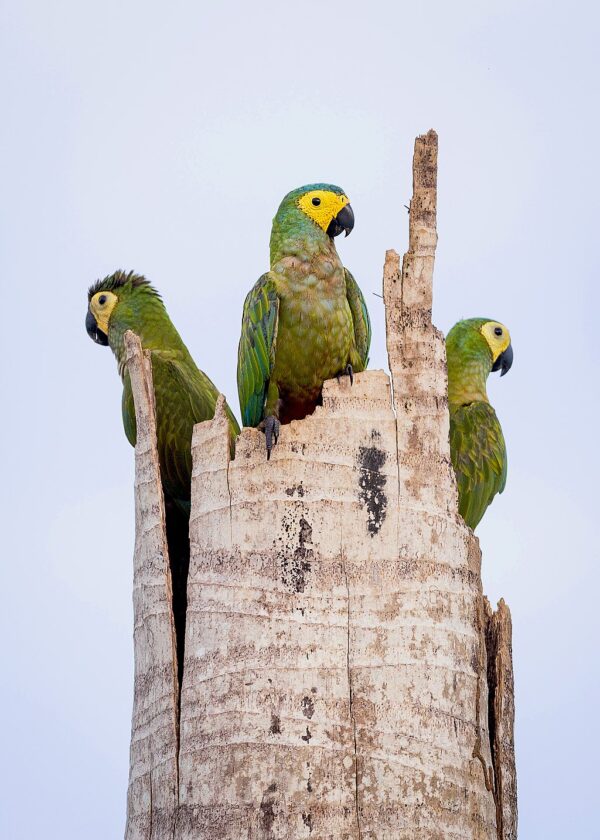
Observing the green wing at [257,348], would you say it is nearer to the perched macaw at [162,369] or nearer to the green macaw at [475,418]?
the perched macaw at [162,369]

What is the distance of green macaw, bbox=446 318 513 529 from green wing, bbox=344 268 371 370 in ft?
2.94

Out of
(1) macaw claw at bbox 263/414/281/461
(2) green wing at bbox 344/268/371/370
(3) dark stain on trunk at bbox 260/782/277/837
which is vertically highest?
(2) green wing at bbox 344/268/371/370

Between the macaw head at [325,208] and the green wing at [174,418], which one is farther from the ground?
the macaw head at [325,208]

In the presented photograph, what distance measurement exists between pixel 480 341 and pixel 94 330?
248 cm

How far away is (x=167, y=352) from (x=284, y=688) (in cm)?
280

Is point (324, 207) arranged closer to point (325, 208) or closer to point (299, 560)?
point (325, 208)

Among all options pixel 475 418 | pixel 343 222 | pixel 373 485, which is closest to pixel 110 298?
pixel 343 222

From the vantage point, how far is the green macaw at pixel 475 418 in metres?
6.55

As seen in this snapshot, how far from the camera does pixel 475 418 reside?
663cm

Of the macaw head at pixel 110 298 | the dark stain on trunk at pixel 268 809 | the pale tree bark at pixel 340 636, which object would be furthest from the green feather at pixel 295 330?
the dark stain on trunk at pixel 268 809

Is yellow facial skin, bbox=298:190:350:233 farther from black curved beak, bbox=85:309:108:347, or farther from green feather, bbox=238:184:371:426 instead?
black curved beak, bbox=85:309:108:347

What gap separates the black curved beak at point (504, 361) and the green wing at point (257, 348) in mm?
2124

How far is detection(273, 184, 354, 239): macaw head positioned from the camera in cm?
588

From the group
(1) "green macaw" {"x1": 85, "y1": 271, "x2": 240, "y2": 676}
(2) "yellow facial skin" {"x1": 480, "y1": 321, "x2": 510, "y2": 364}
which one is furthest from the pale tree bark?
(2) "yellow facial skin" {"x1": 480, "y1": 321, "x2": 510, "y2": 364}
